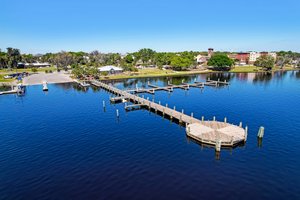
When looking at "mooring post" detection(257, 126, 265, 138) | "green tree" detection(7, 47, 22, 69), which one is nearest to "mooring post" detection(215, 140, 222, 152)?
"mooring post" detection(257, 126, 265, 138)

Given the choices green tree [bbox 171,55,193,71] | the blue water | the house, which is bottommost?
the blue water

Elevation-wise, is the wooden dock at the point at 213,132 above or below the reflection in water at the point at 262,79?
below

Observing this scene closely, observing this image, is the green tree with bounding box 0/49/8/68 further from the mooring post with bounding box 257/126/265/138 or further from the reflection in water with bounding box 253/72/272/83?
the mooring post with bounding box 257/126/265/138

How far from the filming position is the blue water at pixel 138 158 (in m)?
27.6

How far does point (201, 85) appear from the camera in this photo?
4075 inches

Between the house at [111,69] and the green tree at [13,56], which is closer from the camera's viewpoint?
the house at [111,69]

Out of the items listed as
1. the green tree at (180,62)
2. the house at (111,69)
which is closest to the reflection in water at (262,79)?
the green tree at (180,62)

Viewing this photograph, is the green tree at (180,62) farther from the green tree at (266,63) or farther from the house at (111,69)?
the green tree at (266,63)

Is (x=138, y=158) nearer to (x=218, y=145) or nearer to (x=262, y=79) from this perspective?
(x=218, y=145)

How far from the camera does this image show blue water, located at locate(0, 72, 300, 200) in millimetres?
27609

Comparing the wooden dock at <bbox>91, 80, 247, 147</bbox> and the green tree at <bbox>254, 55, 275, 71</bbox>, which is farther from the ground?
the green tree at <bbox>254, 55, 275, 71</bbox>

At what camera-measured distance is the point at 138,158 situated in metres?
35.4

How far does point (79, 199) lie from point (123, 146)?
14.7 metres

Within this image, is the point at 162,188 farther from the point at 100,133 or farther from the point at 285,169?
the point at 100,133
